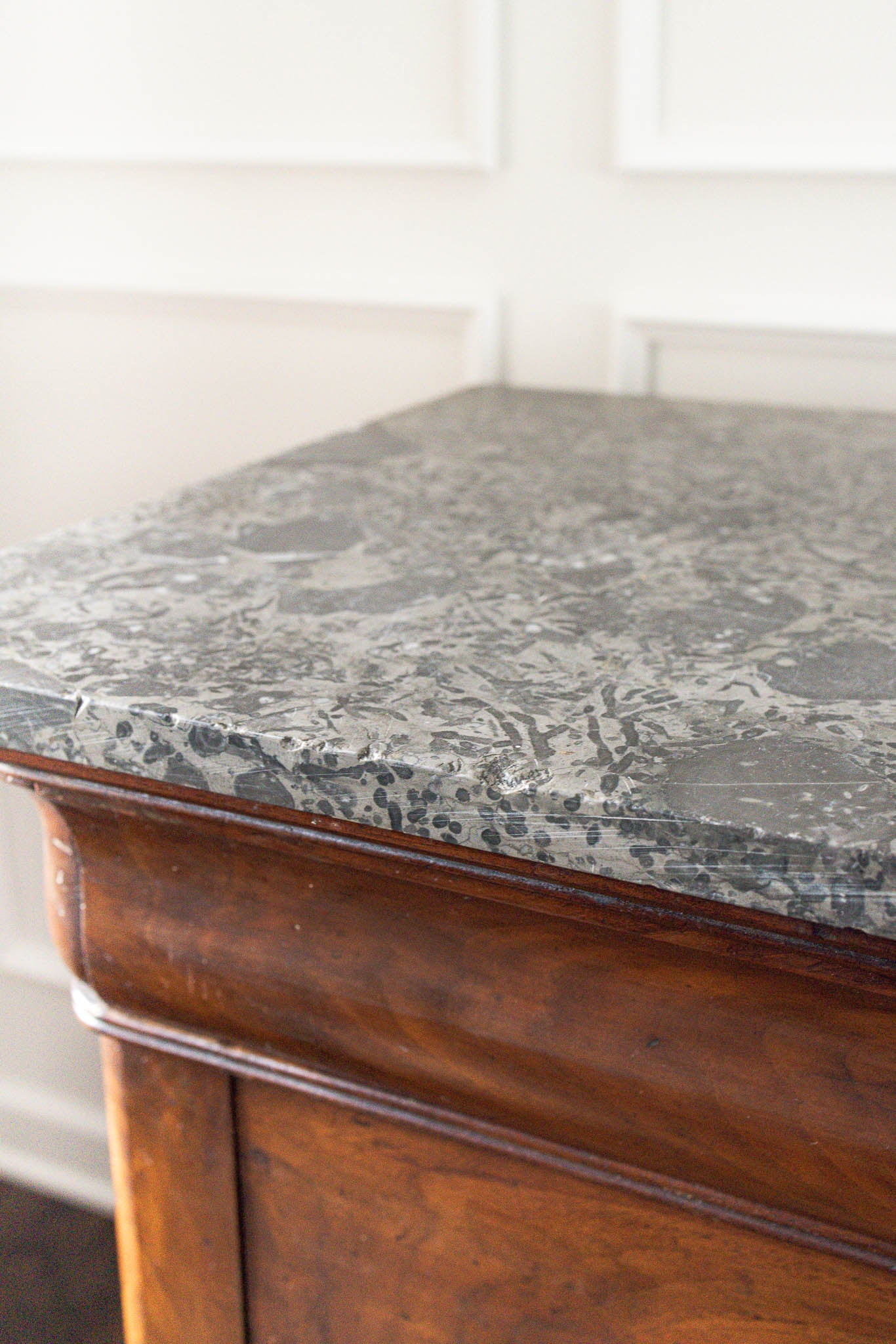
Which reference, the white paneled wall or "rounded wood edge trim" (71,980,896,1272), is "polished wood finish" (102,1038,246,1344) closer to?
"rounded wood edge trim" (71,980,896,1272)

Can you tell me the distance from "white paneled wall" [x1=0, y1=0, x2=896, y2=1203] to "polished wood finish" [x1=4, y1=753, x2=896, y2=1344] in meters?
0.73

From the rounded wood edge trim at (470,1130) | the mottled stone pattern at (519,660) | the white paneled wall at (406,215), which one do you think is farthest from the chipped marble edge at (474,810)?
the white paneled wall at (406,215)

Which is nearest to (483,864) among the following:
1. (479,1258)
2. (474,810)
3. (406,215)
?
(474,810)

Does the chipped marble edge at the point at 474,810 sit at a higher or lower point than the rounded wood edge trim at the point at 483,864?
higher

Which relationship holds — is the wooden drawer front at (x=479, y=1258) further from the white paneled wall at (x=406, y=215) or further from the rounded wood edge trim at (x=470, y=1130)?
the white paneled wall at (x=406, y=215)

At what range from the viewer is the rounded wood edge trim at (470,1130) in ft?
1.32

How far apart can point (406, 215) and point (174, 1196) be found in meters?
0.86

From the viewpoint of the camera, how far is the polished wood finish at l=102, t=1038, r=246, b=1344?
1.68 feet

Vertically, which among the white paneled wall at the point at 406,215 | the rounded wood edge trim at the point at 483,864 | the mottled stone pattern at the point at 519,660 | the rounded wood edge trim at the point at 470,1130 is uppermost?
the white paneled wall at the point at 406,215

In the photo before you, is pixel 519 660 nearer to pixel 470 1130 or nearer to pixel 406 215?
pixel 470 1130

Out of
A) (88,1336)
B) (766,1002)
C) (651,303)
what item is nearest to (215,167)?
(651,303)

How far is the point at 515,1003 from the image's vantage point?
0.43 m

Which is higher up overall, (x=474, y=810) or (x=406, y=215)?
(x=406, y=215)

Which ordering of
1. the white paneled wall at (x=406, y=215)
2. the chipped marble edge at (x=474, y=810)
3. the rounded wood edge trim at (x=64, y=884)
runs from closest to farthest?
the chipped marble edge at (x=474, y=810) < the rounded wood edge trim at (x=64, y=884) < the white paneled wall at (x=406, y=215)
